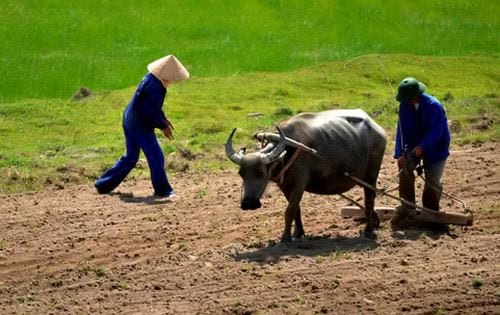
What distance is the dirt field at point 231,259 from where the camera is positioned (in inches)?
406

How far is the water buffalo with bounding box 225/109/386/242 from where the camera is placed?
1153 centimetres

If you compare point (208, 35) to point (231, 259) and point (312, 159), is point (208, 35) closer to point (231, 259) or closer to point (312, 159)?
point (312, 159)

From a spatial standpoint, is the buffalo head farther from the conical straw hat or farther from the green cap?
the conical straw hat

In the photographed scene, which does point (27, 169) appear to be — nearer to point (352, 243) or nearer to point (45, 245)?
point (45, 245)

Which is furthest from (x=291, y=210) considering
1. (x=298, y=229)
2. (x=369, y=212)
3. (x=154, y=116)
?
(x=154, y=116)

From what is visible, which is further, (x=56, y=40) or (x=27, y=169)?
(x=56, y=40)

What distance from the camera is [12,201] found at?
14.9 meters

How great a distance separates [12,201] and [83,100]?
252 inches

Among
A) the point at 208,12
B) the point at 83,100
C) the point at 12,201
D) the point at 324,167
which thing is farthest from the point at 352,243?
the point at 208,12

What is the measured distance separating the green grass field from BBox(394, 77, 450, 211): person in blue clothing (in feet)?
15.5

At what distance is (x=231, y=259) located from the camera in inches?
451

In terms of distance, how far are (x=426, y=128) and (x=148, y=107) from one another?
387cm

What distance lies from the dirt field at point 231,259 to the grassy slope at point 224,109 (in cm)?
235

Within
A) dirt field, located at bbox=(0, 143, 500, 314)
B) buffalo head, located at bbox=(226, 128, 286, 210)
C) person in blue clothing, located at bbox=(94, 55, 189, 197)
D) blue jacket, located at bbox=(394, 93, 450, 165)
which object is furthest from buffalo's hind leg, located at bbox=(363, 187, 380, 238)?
person in blue clothing, located at bbox=(94, 55, 189, 197)
